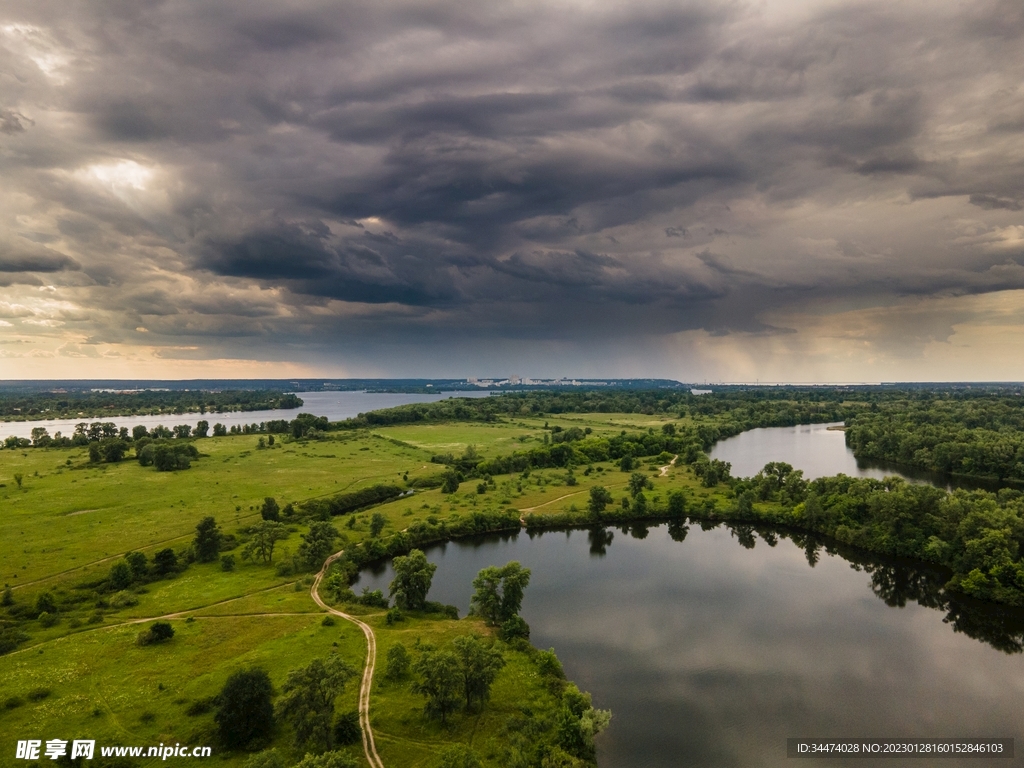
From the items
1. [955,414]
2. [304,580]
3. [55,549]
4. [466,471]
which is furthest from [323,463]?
[955,414]

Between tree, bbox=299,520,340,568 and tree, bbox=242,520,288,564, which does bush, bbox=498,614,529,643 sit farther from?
tree, bbox=242,520,288,564

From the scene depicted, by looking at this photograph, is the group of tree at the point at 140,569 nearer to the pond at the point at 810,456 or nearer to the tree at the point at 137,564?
the tree at the point at 137,564

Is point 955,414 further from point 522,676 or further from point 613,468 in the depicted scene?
point 522,676

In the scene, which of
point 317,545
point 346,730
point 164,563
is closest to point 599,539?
point 317,545

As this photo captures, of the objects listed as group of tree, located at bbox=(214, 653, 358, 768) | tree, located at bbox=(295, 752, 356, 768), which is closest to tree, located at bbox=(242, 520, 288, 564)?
group of tree, located at bbox=(214, 653, 358, 768)

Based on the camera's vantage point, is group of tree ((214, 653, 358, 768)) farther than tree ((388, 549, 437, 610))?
No

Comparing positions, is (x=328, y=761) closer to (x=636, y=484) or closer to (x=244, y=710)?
(x=244, y=710)

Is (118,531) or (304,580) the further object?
(118,531)
